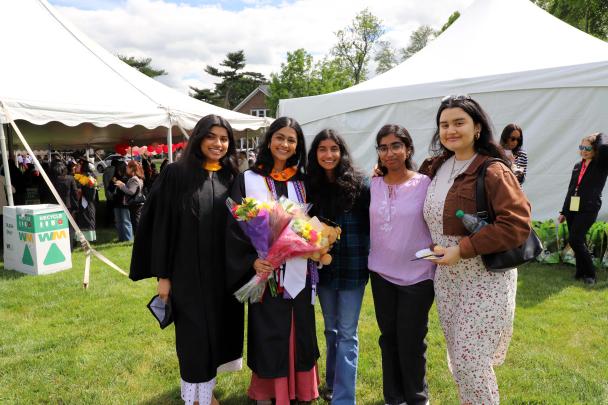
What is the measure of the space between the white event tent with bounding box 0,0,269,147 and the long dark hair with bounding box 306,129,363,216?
4955mm

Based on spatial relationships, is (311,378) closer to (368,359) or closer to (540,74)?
(368,359)

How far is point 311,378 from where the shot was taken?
8.38 ft

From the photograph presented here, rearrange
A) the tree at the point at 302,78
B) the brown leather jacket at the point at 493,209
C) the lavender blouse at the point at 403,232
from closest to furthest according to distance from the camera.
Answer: the brown leather jacket at the point at 493,209 → the lavender blouse at the point at 403,232 → the tree at the point at 302,78

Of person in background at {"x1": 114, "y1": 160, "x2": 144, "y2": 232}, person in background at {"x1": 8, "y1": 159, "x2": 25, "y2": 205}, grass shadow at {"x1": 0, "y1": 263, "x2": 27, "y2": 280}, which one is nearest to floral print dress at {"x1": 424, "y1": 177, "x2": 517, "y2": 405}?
grass shadow at {"x1": 0, "y1": 263, "x2": 27, "y2": 280}

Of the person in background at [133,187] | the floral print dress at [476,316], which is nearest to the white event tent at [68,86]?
the person in background at [133,187]

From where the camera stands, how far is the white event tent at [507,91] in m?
6.02

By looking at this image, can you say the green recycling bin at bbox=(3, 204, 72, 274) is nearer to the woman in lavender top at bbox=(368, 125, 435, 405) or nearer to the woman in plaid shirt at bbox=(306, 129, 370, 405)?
the woman in plaid shirt at bbox=(306, 129, 370, 405)

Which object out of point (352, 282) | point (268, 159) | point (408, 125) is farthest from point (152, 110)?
point (352, 282)

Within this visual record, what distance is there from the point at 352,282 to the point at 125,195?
5975 millimetres

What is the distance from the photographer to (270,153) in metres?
2.44

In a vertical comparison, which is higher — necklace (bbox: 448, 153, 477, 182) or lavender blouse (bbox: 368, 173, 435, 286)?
necklace (bbox: 448, 153, 477, 182)

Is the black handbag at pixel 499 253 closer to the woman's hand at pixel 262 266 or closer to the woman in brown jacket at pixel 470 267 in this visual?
the woman in brown jacket at pixel 470 267

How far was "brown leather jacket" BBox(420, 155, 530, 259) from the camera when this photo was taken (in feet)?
5.75

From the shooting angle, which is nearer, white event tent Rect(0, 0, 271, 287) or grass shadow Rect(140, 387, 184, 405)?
grass shadow Rect(140, 387, 184, 405)
